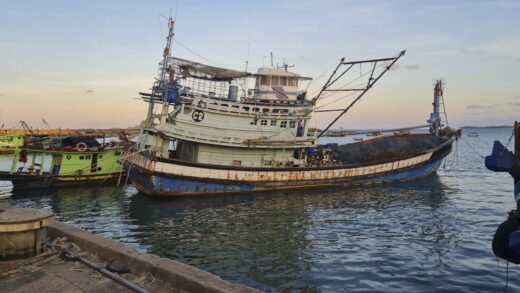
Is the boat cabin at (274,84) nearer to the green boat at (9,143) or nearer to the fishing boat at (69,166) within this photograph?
the fishing boat at (69,166)

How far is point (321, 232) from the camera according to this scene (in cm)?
1519

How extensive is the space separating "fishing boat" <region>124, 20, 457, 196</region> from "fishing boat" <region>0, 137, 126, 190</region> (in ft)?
15.9

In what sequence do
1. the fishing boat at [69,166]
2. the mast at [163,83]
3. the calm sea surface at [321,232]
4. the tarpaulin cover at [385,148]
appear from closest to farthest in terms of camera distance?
the calm sea surface at [321,232] → the mast at [163,83] → the fishing boat at [69,166] → the tarpaulin cover at [385,148]

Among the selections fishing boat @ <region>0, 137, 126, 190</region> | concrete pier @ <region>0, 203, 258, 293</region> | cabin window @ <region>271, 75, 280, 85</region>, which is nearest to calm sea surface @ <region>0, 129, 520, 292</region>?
fishing boat @ <region>0, 137, 126, 190</region>

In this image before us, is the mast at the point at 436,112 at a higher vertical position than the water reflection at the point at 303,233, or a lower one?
higher

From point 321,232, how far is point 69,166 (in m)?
20.9

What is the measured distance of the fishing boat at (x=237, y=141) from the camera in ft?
74.8

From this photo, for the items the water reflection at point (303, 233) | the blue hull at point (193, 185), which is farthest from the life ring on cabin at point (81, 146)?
the blue hull at point (193, 185)

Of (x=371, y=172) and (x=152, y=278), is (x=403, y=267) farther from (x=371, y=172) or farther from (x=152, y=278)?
(x=371, y=172)

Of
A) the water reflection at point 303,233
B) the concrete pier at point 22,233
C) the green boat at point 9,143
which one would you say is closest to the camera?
the concrete pier at point 22,233

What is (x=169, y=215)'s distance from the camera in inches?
723

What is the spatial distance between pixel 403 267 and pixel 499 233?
4073mm

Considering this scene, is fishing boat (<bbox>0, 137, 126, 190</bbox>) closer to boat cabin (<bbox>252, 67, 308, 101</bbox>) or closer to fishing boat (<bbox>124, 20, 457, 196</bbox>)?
fishing boat (<bbox>124, 20, 457, 196</bbox>)

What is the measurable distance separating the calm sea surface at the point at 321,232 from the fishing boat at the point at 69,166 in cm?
114
